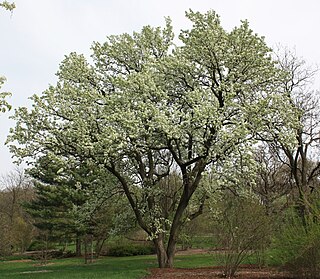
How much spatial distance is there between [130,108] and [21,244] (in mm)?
26175

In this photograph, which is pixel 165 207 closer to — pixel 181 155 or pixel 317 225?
pixel 181 155

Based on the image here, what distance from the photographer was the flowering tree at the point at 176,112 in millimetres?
16891

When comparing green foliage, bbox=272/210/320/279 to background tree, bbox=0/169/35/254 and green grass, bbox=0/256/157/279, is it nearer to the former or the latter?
green grass, bbox=0/256/157/279

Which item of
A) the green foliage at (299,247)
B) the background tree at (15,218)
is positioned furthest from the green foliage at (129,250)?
the green foliage at (299,247)

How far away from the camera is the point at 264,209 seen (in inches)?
571

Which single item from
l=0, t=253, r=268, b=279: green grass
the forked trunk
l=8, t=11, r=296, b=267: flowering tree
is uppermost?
l=8, t=11, r=296, b=267: flowering tree

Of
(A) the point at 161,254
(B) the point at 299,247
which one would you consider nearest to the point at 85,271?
A: (A) the point at 161,254

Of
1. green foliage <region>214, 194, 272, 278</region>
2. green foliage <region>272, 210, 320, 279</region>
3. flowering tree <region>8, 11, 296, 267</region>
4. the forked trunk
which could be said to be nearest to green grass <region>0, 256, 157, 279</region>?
the forked trunk

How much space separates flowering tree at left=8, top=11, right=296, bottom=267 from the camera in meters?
16.9

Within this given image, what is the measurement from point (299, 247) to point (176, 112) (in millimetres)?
7850

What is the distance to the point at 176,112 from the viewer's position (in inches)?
683

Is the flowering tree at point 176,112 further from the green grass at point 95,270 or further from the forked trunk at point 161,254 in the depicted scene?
the green grass at point 95,270

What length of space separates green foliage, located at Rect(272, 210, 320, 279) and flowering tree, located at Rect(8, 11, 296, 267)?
4.82 metres

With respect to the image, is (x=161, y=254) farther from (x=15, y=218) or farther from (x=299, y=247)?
(x=15, y=218)
